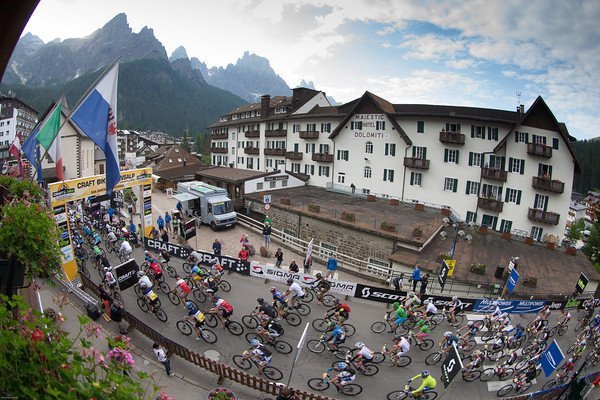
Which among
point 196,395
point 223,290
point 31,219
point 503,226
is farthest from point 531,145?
point 31,219

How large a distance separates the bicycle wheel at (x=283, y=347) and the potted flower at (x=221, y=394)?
11.5 feet

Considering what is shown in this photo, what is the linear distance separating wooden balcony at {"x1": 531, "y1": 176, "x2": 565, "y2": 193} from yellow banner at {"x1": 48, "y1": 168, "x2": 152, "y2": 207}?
105ft

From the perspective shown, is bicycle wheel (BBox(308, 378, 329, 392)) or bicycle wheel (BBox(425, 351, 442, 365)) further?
bicycle wheel (BBox(425, 351, 442, 365))

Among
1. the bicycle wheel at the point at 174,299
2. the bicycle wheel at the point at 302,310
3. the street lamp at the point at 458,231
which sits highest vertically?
the street lamp at the point at 458,231

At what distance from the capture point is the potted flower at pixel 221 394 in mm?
9734

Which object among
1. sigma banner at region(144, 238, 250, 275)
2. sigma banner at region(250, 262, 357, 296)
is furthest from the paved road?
sigma banner at region(144, 238, 250, 275)

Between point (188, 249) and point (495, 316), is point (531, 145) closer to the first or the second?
point (495, 316)

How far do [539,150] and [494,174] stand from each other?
3997mm

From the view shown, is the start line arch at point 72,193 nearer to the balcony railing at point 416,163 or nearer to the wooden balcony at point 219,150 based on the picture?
the balcony railing at point 416,163

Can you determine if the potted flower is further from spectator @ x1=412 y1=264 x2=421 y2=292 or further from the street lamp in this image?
the street lamp

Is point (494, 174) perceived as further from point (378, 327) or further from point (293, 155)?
point (293, 155)

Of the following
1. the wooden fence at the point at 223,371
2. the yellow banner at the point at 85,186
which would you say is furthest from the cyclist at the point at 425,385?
the yellow banner at the point at 85,186

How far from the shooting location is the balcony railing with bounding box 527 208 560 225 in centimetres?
2928

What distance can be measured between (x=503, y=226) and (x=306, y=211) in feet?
63.1
